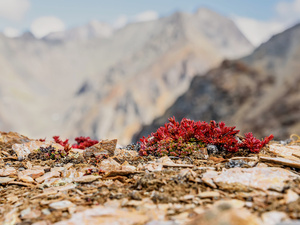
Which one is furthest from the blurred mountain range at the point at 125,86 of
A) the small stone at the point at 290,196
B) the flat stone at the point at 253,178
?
the small stone at the point at 290,196

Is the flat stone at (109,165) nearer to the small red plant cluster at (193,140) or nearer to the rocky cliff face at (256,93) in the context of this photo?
the small red plant cluster at (193,140)

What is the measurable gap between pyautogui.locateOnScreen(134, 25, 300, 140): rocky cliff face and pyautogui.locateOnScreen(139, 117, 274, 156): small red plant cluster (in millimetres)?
43198

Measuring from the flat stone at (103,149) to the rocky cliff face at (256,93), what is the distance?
4438cm

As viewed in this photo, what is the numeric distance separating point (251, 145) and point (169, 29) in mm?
140115

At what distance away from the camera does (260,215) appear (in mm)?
3348

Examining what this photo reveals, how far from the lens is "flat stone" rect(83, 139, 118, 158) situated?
258 inches

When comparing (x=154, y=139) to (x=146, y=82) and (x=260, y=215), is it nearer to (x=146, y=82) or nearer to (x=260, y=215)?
(x=260, y=215)

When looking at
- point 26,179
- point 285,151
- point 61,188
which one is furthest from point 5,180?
point 285,151

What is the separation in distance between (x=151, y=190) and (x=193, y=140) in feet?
8.42

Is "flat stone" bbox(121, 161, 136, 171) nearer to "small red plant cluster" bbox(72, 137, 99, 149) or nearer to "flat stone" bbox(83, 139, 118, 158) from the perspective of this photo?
"flat stone" bbox(83, 139, 118, 158)

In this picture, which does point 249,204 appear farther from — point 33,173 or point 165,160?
point 33,173

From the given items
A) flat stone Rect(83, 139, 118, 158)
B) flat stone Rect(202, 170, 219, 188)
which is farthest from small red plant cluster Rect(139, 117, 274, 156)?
flat stone Rect(202, 170, 219, 188)

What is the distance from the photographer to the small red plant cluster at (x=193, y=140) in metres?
6.26

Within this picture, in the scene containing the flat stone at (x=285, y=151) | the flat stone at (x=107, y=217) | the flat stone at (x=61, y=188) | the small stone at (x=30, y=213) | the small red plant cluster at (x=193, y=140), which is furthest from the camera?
the flat stone at (x=285, y=151)
